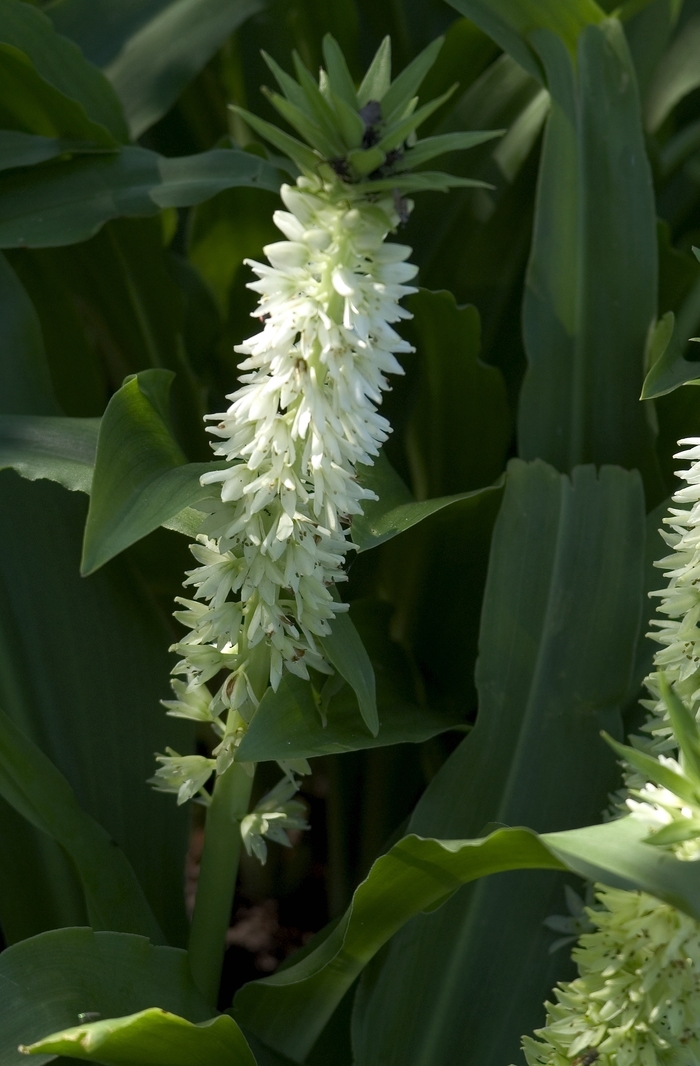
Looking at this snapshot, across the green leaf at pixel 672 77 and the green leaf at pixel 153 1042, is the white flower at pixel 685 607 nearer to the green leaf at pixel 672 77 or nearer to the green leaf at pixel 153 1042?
the green leaf at pixel 153 1042

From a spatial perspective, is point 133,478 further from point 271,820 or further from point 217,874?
point 217,874

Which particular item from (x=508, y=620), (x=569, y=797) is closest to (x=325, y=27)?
(x=508, y=620)

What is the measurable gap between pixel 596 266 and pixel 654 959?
118 cm

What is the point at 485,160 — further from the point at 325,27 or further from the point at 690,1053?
the point at 690,1053

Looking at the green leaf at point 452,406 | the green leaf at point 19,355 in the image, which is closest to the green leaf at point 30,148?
the green leaf at point 19,355

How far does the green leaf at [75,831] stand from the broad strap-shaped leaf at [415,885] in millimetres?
212

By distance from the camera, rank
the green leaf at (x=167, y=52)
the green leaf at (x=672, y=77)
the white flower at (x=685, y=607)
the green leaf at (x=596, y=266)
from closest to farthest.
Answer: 1. the white flower at (x=685, y=607)
2. the green leaf at (x=596, y=266)
3. the green leaf at (x=167, y=52)
4. the green leaf at (x=672, y=77)

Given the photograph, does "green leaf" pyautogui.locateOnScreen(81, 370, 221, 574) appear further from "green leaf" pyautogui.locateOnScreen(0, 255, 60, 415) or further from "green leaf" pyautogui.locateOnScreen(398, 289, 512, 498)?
"green leaf" pyautogui.locateOnScreen(398, 289, 512, 498)

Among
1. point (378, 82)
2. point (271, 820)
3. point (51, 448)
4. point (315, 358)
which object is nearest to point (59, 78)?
point (51, 448)

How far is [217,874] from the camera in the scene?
1470 mm

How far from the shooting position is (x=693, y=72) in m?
2.29

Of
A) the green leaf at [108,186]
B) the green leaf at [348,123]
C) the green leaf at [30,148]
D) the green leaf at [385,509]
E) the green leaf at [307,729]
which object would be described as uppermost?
the green leaf at [30,148]

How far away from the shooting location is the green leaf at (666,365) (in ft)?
4.78

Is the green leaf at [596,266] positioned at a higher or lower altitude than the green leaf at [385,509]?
higher
